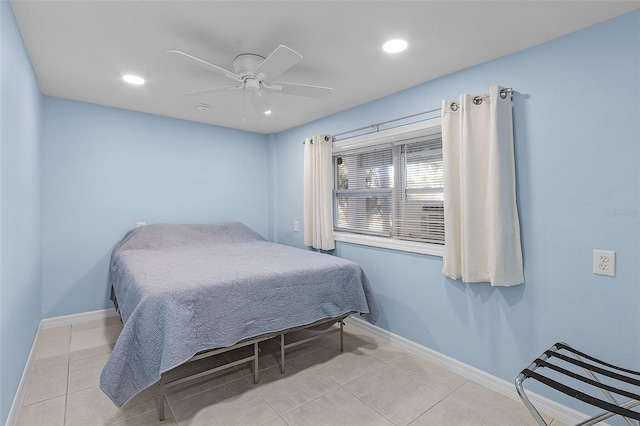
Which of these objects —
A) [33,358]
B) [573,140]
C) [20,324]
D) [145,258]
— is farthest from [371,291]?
[33,358]

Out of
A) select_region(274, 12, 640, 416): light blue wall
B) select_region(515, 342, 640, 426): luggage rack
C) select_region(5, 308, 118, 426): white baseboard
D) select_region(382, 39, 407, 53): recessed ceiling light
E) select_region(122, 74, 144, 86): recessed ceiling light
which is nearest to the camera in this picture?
select_region(515, 342, 640, 426): luggage rack

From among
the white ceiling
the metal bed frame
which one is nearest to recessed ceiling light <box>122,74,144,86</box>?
the white ceiling

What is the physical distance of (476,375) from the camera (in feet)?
7.48

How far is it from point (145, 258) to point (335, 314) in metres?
1.73

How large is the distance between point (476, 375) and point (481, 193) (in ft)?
4.19

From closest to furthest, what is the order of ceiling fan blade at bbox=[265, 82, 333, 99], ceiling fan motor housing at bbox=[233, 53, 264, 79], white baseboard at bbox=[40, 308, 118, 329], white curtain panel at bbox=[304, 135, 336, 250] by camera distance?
1. ceiling fan motor housing at bbox=[233, 53, 264, 79]
2. ceiling fan blade at bbox=[265, 82, 333, 99]
3. white baseboard at bbox=[40, 308, 118, 329]
4. white curtain panel at bbox=[304, 135, 336, 250]

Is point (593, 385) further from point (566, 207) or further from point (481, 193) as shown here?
point (481, 193)

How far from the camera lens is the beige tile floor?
1.87 meters

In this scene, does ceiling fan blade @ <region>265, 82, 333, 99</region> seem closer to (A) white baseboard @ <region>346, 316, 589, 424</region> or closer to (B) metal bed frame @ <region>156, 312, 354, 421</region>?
(B) metal bed frame @ <region>156, 312, 354, 421</region>

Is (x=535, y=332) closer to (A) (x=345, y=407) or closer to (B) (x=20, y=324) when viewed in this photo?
(A) (x=345, y=407)

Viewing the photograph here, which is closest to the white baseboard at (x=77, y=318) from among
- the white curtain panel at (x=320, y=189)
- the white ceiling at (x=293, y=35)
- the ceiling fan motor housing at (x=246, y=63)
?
the white ceiling at (x=293, y=35)

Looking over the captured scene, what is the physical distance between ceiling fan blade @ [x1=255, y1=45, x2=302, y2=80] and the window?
1.28 m

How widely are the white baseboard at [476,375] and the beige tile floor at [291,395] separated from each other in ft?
0.16

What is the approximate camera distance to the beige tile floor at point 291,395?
6.15 ft
